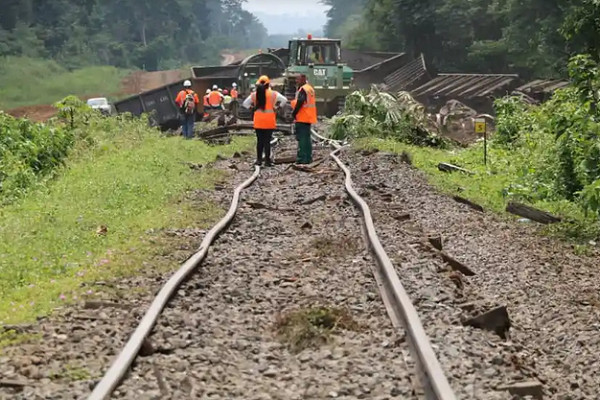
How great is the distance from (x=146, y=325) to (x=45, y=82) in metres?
63.6

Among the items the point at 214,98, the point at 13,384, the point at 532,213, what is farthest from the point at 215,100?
the point at 13,384

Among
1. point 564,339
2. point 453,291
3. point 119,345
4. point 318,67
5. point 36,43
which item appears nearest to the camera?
point 119,345

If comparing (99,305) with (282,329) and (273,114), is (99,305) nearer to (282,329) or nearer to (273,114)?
(282,329)

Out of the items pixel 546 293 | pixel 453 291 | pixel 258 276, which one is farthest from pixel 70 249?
pixel 546 293

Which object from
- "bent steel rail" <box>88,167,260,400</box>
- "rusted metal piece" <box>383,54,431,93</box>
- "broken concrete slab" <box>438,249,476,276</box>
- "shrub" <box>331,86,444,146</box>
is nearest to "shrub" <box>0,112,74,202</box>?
"bent steel rail" <box>88,167,260,400</box>

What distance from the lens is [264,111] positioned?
1711 cm

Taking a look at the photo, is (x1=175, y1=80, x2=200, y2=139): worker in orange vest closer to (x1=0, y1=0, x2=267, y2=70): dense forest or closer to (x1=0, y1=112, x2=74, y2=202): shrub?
(x1=0, y1=112, x2=74, y2=202): shrub

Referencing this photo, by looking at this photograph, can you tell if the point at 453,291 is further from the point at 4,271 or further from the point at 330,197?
the point at 330,197

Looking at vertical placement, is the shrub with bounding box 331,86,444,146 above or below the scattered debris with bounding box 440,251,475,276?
above

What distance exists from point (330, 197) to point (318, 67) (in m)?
19.4

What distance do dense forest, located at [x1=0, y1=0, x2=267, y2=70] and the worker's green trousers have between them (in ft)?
182

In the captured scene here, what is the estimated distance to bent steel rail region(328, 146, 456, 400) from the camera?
197 inches

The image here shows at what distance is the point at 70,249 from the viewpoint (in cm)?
941

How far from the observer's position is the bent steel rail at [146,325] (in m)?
5.04
